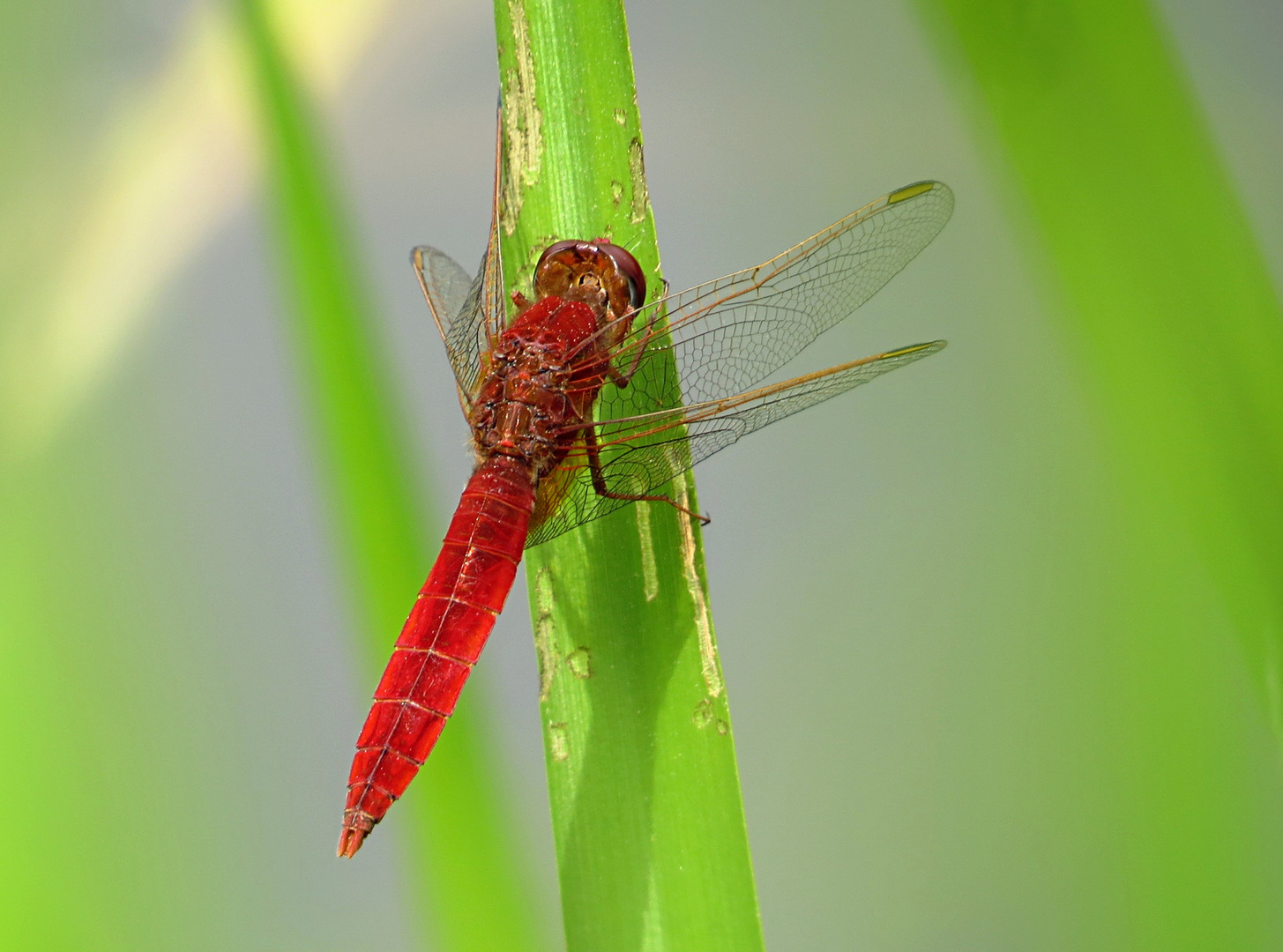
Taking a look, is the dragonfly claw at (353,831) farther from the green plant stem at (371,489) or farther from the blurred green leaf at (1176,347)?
the blurred green leaf at (1176,347)

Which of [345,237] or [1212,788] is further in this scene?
A: [345,237]

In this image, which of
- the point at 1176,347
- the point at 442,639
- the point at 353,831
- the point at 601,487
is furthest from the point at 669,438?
the point at 1176,347

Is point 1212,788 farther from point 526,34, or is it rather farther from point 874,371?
point 526,34

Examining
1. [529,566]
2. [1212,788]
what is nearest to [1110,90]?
[1212,788]

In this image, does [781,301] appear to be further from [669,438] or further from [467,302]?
[467,302]

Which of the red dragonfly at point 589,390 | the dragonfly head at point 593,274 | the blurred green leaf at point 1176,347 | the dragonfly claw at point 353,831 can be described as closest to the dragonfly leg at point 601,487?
the red dragonfly at point 589,390

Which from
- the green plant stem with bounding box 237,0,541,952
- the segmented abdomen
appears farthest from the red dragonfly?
the green plant stem with bounding box 237,0,541,952

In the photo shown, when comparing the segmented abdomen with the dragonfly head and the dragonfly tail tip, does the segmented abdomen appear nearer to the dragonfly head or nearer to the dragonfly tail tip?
the dragonfly tail tip
